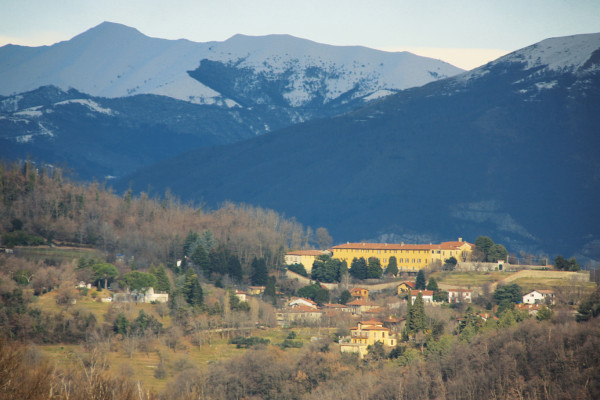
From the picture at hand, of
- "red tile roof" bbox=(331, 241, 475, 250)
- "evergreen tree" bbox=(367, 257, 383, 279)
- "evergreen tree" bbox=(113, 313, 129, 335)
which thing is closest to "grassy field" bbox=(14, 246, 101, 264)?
"evergreen tree" bbox=(113, 313, 129, 335)

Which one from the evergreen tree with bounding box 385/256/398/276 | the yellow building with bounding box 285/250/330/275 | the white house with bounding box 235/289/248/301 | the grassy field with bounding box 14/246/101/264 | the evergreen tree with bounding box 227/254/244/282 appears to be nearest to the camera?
the white house with bounding box 235/289/248/301

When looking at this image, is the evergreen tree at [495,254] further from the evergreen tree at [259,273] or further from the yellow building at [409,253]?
the evergreen tree at [259,273]

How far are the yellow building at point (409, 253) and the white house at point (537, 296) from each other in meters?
16.8

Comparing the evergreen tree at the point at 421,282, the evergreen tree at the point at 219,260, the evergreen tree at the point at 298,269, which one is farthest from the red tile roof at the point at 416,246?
the evergreen tree at the point at 219,260

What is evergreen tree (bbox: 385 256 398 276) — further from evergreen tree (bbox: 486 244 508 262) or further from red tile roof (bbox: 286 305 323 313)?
red tile roof (bbox: 286 305 323 313)

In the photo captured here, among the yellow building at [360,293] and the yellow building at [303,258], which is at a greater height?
the yellow building at [303,258]

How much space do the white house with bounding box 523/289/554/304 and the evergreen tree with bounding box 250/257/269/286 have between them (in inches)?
925

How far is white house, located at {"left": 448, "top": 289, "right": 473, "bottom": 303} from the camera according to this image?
89.6m

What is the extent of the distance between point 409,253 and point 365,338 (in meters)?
38.2

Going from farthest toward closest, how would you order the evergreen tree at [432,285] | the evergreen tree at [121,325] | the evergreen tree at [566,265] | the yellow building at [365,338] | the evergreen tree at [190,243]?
the evergreen tree at [190,243]
the evergreen tree at [566,265]
the evergreen tree at [432,285]
the evergreen tree at [121,325]
the yellow building at [365,338]

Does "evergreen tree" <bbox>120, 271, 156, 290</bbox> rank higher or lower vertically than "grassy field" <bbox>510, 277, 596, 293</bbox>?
higher

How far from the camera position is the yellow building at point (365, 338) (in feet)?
244

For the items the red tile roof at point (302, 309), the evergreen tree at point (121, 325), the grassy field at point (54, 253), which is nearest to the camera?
the evergreen tree at point (121, 325)

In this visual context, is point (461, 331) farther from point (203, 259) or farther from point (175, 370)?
point (203, 259)
